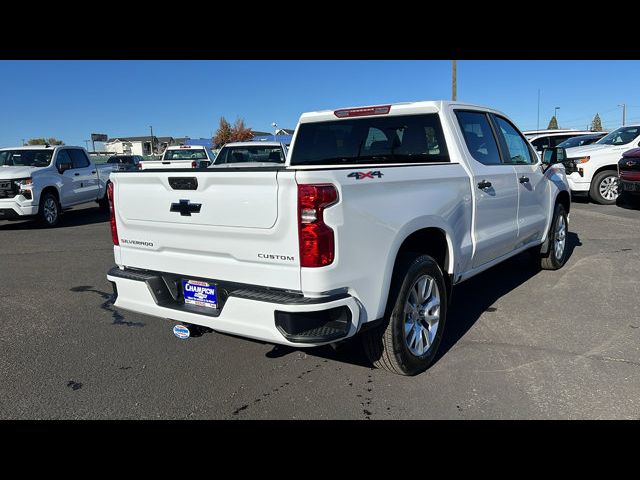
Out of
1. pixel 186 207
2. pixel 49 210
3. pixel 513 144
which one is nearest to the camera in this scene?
pixel 186 207

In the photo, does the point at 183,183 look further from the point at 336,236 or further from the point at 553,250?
the point at 553,250

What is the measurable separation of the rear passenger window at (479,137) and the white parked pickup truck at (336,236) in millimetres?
19

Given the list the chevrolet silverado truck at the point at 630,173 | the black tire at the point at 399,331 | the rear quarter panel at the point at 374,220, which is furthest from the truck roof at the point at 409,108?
the chevrolet silverado truck at the point at 630,173

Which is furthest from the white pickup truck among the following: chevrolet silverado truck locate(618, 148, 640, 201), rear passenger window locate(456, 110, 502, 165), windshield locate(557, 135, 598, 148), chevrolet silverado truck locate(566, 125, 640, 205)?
windshield locate(557, 135, 598, 148)

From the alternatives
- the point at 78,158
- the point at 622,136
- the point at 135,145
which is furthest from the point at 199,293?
the point at 135,145

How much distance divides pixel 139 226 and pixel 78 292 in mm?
2931

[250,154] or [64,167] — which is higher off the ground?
[250,154]

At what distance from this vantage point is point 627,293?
5320 millimetres

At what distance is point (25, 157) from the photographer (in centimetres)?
1188

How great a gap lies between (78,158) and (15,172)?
6.97 ft

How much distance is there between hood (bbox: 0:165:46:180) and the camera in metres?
10.6

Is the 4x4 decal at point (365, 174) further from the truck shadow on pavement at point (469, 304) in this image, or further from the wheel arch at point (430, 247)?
Result: the truck shadow on pavement at point (469, 304)
